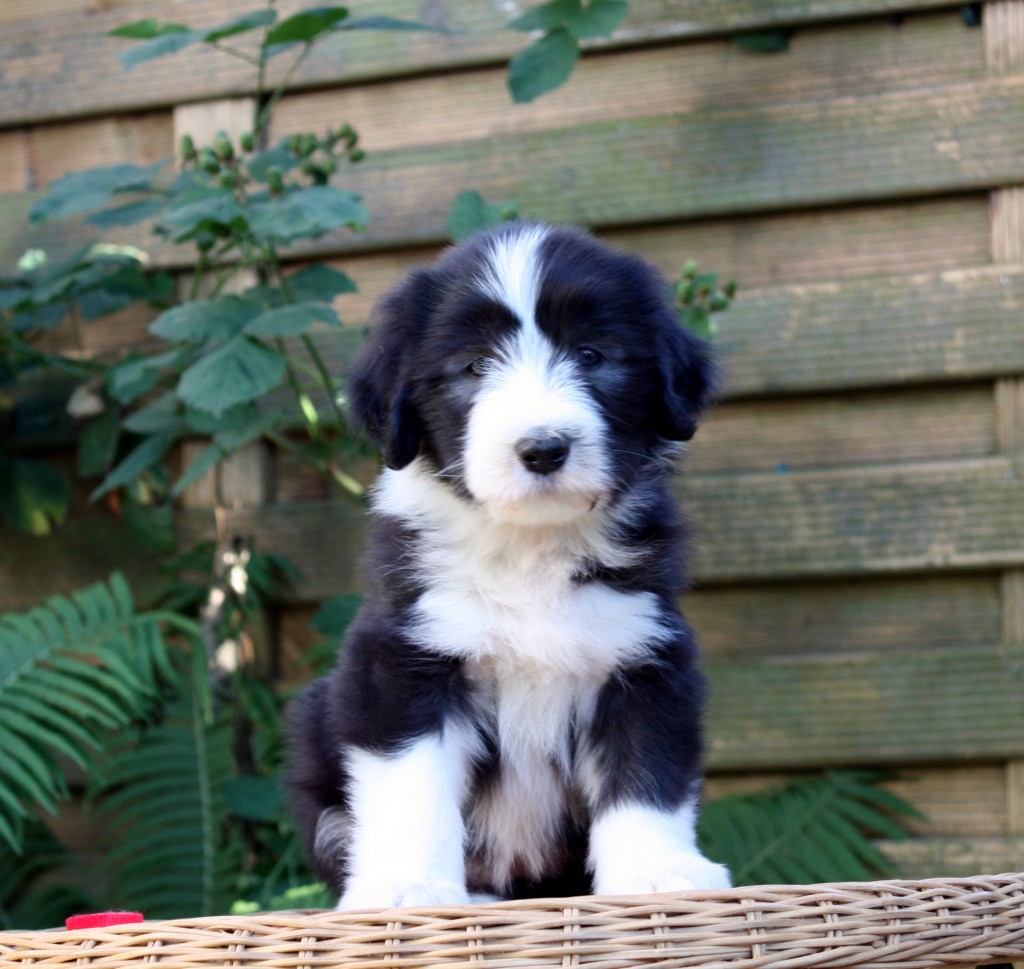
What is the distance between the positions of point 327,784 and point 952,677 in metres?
2.22

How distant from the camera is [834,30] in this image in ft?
13.2

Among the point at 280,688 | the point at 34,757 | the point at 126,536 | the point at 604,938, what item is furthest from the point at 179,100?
the point at 604,938

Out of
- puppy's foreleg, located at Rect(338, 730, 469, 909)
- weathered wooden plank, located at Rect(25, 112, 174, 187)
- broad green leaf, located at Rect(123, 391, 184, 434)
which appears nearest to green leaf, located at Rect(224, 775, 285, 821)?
broad green leaf, located at Rect(123, 391, 184, 434)

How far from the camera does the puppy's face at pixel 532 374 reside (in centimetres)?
209

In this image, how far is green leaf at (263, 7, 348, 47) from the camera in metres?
3.45

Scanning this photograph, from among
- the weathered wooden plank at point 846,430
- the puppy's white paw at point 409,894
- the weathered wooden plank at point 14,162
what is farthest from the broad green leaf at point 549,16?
the puppy's white paw at point 409,894

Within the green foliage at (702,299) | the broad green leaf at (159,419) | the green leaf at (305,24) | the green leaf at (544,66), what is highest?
the green leaf at (305,24)

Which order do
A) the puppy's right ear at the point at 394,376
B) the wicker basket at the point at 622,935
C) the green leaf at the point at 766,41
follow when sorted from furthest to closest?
the green leaf at the point at 766,41, the puppy's right ear at the point at 394,376, the wicker basket at the point at 622,935

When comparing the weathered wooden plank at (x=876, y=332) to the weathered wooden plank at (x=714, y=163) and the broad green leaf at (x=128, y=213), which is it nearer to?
the weathered wooden plank at (x=714, y=163)

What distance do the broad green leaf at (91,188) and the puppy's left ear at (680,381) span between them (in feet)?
6.29

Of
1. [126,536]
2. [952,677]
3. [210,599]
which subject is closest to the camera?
[952,677]

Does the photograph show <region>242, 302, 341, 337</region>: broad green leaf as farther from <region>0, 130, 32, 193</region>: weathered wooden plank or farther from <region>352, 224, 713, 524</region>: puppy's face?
<region>0, 130, 32, 193</region>: weathered wooden plank

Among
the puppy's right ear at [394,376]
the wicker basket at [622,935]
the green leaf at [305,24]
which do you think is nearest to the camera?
the wicker basket at [622,935]

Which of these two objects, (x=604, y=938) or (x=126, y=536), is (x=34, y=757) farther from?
(x=604, y=938)
